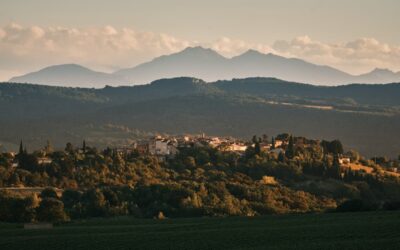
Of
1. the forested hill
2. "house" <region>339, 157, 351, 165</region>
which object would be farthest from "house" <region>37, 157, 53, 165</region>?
the forested hill

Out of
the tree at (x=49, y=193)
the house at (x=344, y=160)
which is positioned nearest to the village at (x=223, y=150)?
the house at (x=344, y=160)

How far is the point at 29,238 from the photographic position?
3166 centimetres

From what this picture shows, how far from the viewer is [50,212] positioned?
43.8 m

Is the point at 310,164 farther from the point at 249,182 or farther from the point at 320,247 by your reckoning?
the point at 320,247

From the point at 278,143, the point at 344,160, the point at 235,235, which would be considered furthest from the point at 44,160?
the point at 235,235

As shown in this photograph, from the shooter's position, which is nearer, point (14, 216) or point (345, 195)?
point (14, 216)

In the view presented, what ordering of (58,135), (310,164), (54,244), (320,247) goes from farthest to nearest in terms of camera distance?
(58,135) < (310,164) < (54,244) < (320,247)

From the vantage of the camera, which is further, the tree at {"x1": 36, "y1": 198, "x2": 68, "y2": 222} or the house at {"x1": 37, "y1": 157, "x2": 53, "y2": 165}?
the house at {"x1": 37, "y1": 157, "x2": 53, "y2": 165}

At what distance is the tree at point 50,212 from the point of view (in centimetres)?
4362

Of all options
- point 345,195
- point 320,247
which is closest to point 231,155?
point 345,195

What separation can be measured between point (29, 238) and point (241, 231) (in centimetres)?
725

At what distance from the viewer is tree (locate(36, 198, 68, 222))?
43.6 m

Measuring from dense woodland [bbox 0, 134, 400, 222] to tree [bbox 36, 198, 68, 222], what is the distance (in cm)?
5

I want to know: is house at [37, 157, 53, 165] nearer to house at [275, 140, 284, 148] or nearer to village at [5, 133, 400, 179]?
village at [5, 133, 400, 179]
